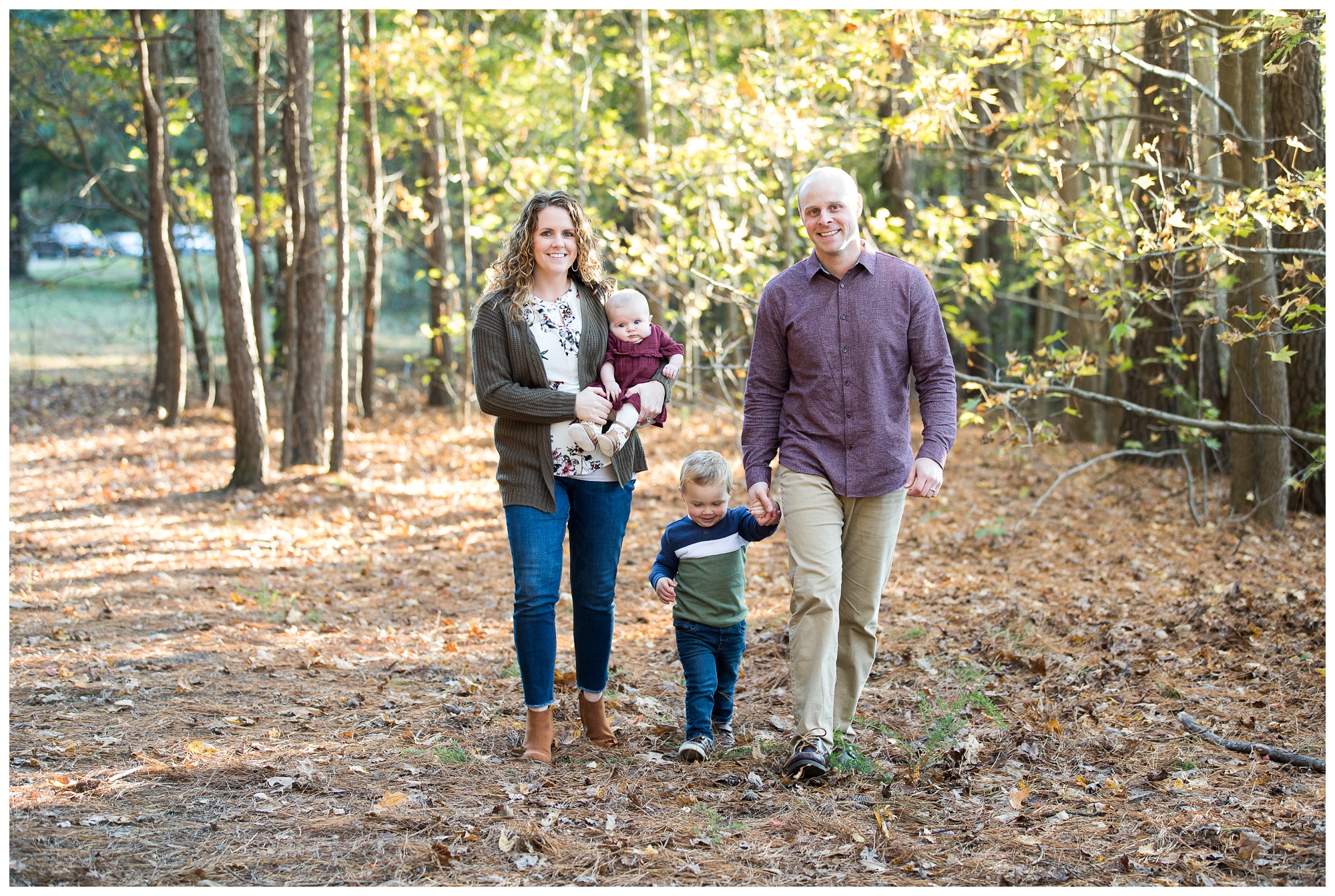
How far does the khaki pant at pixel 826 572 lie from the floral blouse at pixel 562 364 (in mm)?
747

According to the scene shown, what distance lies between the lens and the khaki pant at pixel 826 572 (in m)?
4.00

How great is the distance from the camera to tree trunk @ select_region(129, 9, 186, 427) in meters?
14.7

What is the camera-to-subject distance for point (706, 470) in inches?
167

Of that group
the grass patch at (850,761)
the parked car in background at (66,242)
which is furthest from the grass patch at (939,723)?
the parked car in background at (66,242)

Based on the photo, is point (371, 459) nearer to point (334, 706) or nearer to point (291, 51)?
point (291, 51)

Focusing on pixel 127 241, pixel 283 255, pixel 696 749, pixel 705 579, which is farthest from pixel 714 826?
pixel 127 241

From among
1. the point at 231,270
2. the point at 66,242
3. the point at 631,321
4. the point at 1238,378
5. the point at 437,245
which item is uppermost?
the point at 66,242

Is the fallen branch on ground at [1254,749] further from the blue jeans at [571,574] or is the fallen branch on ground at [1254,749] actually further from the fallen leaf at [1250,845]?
the blue jeans at [571,574]

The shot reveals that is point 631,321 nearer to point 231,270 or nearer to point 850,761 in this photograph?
point 850,761

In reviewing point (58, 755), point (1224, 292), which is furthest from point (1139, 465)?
point (58, 755)

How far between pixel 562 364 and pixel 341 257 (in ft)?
28.2

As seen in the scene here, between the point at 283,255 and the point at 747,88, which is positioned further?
the point at 283,255

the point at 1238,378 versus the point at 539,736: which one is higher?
the point at 1238,378

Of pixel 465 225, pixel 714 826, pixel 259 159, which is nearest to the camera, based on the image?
pixel 714 826
